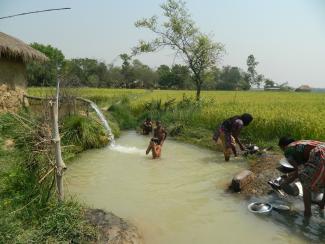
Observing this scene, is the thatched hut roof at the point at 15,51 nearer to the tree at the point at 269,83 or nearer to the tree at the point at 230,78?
the tree at the point at 230,78

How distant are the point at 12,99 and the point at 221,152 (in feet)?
23.4

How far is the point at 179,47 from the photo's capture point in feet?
66.8

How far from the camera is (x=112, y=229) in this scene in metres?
5.14

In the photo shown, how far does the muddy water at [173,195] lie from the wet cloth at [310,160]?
80 centimetres

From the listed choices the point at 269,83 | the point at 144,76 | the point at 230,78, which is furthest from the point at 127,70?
the point at 269,83

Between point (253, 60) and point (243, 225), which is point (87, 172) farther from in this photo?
point (253, 60)

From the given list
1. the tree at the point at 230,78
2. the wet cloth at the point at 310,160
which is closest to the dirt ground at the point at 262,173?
the wet cloth at the point at 310,160

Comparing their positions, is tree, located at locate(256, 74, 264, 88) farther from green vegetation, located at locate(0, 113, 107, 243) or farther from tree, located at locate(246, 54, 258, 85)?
green vegetation, located at locate(0, 113, 107, 243)

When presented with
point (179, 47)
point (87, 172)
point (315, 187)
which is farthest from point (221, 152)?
point (179, 47)

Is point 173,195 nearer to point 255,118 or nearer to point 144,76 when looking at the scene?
point 255,118

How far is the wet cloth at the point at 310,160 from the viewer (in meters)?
5.38

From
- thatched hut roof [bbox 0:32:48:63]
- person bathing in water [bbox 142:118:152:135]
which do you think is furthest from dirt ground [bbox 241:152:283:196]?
thatched hut roof [bbox 0:32:48:63]

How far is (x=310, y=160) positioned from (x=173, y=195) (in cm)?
285

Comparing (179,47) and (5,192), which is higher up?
(179,47)
